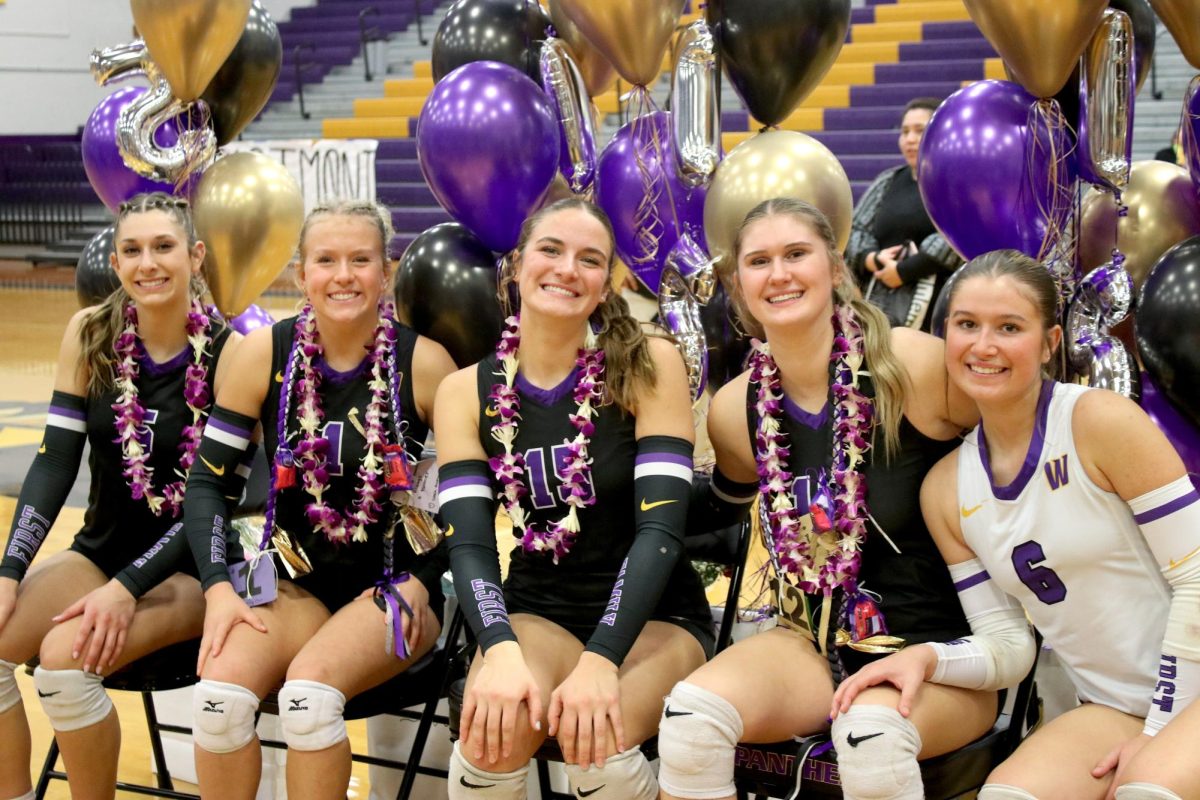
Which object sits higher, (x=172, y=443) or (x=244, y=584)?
(x=172, y=443)

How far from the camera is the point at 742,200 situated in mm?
2500

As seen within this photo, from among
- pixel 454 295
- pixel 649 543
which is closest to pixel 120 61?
pixel 454 295

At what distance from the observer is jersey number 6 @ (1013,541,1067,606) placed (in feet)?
6.29

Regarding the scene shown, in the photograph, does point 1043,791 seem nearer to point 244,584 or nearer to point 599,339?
point 599,339

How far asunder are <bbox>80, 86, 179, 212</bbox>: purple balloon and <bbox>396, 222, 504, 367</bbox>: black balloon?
961 millimetres

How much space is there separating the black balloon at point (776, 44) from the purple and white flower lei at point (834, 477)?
0.67 metres

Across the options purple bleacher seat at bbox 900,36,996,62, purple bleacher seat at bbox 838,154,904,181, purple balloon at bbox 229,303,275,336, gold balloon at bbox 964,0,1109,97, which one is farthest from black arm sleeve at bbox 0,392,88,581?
purple bleacher seat at bbox 900,36,996,62

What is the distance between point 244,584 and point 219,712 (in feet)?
0.97

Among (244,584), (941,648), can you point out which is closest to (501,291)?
(244,584)

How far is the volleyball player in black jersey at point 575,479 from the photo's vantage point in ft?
6.99

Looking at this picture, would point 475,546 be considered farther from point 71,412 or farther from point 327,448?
point 71,412

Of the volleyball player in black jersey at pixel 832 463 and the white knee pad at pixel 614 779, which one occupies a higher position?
the volleyball player in black jersey at pixel 832 463

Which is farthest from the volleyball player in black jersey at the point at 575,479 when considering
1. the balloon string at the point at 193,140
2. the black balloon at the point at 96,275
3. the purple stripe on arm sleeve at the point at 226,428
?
the black balloon at the point at 96,275

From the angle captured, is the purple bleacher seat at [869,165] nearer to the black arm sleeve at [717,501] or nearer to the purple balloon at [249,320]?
the purple balloon at [249,320]
